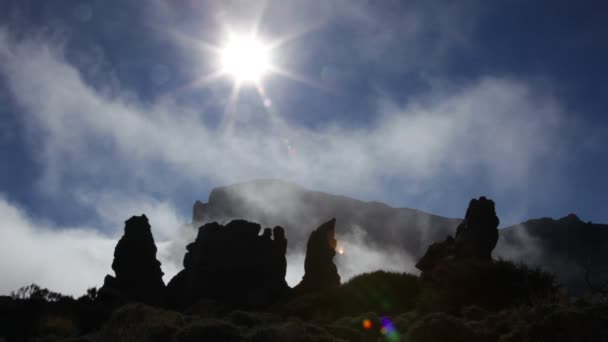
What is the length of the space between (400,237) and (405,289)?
166 metres

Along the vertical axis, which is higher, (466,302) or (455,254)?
(455,254)

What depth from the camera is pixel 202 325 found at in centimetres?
1398

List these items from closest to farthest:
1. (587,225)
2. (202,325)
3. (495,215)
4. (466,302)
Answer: (202,325), (466,302), (495,215), (587,225)

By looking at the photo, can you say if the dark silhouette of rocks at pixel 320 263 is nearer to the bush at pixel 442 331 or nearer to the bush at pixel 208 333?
the bush at pixel 208 333

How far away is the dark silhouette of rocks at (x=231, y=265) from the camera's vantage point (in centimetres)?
8575

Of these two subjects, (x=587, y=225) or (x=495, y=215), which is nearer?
(x=495, y=215)

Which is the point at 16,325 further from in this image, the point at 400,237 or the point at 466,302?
the point at 400,237

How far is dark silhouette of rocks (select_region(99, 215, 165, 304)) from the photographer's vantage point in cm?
7581

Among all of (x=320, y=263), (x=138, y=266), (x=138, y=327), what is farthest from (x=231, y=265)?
(x=138, y=327)

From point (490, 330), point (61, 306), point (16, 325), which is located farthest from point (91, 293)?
point (490, 330)

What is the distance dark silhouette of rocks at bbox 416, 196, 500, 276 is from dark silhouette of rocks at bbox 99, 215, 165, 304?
5479 centimetres

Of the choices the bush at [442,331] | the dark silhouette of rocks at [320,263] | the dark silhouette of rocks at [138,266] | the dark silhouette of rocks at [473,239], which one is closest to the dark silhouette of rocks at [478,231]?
the dark silhouette of rocks at [473,239]

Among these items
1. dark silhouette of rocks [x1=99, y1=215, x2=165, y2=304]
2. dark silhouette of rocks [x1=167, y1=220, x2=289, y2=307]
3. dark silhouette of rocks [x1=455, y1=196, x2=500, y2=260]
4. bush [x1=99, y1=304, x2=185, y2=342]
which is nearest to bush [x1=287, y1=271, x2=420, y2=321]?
dark silhouette of rocks [x1=455, y1=196, x2=500, y2=260]

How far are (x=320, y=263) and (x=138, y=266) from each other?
3201 centimetres
